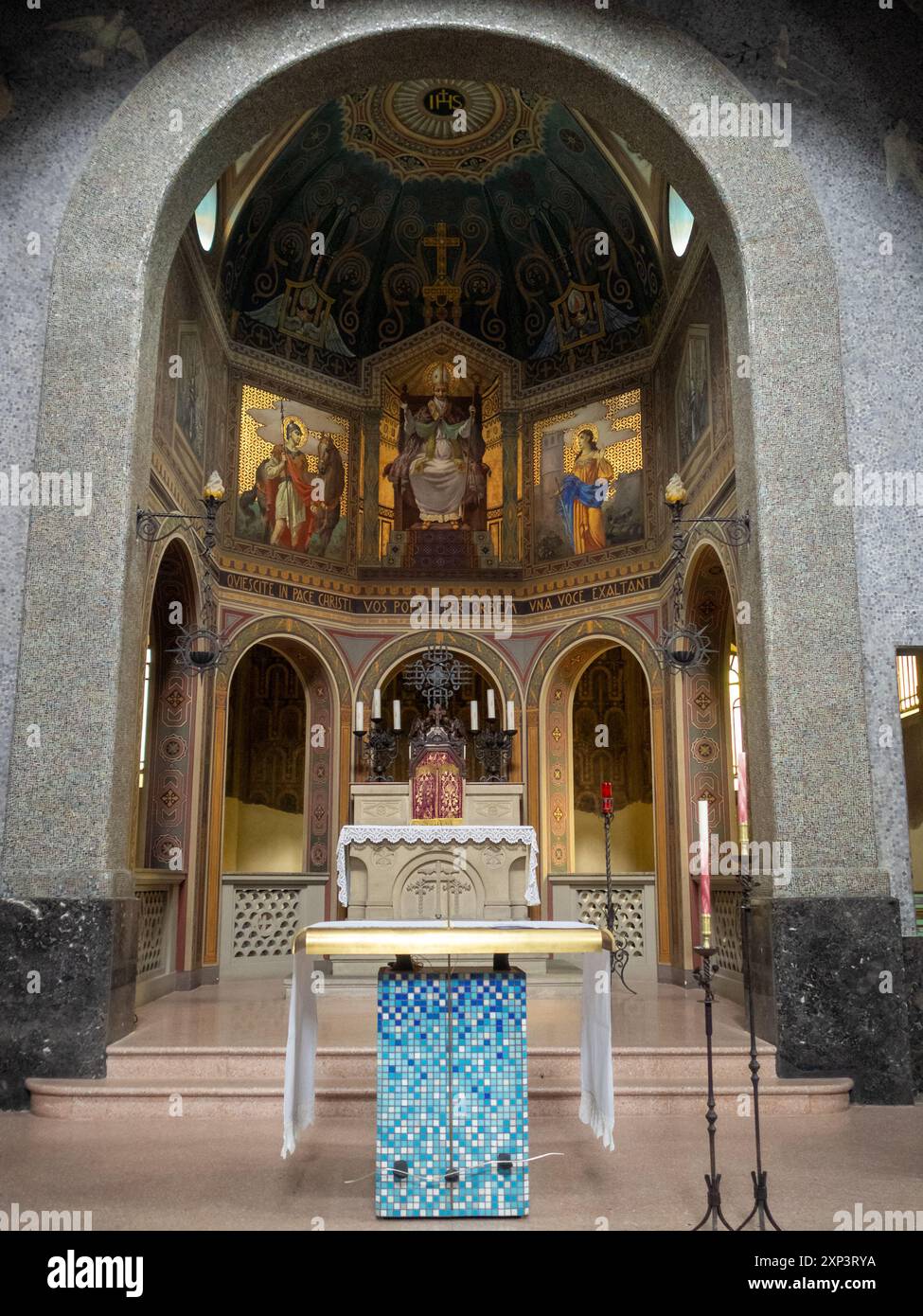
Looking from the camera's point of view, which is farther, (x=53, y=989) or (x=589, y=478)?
(x=589, y=478)

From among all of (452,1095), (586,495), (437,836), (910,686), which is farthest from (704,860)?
(586,495)

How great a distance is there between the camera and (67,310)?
283 inches

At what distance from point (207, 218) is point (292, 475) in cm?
338

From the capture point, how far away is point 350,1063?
646 centimetres

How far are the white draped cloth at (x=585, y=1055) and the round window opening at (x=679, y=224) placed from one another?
9352mm

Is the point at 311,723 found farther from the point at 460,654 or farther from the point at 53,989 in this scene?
the point at 53,989

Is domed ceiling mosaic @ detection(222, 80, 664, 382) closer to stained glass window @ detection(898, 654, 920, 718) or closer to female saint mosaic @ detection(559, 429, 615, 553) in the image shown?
female saint mosaic @ detection(559, 429, 615, 553)

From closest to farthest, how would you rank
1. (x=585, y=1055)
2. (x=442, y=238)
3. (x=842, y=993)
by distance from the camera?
(x=585, y=1055) → (x=842, y=993) → (x=442, y=238)

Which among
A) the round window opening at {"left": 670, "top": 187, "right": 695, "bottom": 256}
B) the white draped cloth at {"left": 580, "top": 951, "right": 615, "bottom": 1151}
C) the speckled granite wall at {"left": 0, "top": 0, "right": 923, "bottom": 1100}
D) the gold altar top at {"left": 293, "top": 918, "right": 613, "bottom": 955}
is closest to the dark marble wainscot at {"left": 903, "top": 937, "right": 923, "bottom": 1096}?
the speckled granite wall at {"left": 0, "top": 0, "right": 923, "bottom": 1100}

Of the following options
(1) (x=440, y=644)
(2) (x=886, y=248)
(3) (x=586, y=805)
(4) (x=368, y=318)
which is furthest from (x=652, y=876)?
(4) (x=368, y=318)

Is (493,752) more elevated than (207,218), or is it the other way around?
(207,218)

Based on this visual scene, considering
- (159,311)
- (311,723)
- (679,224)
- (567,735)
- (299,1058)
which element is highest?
(679,224)

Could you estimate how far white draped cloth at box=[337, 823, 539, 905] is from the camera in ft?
34.2
